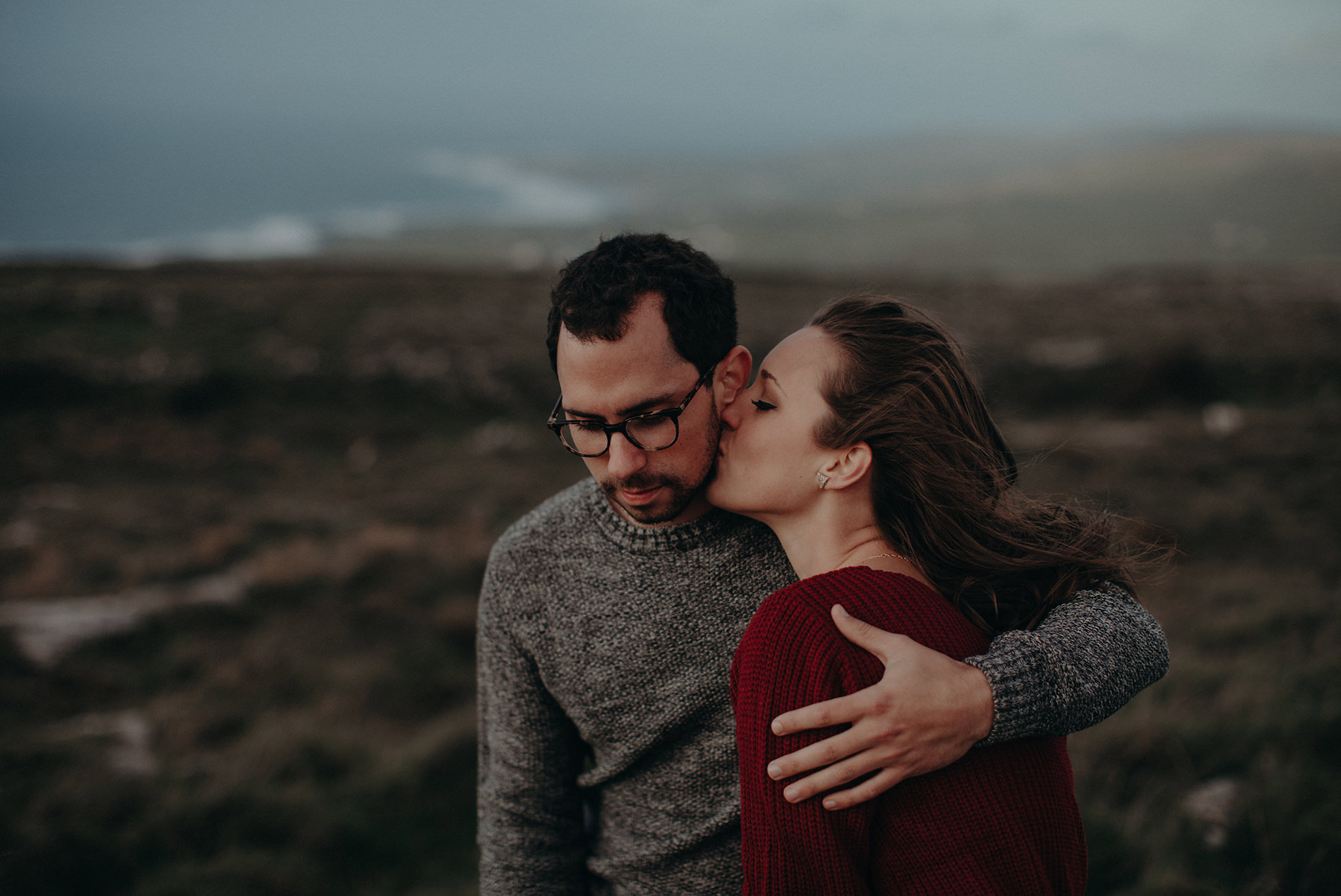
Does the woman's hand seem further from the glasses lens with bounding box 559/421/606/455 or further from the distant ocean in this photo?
the distant ocean

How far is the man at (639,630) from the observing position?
190 cm

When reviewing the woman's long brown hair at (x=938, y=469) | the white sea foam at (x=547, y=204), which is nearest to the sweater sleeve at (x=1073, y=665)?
the woman's long brown hair at (x=938, y=469)

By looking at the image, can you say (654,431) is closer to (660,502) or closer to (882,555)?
(660,502)

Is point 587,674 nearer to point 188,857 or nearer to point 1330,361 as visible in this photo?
point 188,857

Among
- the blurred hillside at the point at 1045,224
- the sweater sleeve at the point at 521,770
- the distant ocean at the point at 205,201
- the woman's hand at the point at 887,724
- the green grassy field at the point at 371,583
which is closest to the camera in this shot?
the woman's hand at the point at 887,724

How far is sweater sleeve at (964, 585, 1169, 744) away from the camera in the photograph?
1545 mm

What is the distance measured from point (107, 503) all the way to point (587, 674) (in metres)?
13.5

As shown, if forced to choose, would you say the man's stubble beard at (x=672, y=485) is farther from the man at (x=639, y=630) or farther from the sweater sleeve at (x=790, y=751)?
the sweater sleeve at (x=790, y=751)

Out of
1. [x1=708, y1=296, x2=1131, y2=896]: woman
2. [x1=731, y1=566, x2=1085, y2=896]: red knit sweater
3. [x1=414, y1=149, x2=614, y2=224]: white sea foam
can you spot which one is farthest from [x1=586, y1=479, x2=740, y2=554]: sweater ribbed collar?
[x1=414, y1=149, x2=614, y2=224]: white sea foam

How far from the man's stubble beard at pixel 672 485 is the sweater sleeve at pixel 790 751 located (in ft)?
1.76

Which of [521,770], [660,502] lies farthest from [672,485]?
[521,770]

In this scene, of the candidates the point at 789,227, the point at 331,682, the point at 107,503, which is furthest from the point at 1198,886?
the point at 789,227

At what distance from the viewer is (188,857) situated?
4012mm

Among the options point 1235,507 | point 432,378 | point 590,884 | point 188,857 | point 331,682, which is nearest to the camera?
point 590,884
